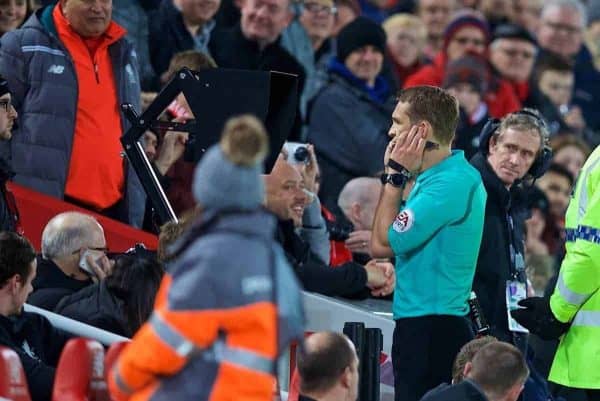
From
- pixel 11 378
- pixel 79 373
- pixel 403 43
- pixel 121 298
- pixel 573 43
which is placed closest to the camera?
pixel 11 378

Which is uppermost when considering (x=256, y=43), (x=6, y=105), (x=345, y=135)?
(x=256, y=43)

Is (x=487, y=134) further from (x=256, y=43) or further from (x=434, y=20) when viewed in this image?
(x=434, y=20)

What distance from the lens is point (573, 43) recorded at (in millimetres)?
16547

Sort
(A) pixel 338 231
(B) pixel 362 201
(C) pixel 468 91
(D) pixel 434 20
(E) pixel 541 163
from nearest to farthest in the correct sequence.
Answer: (E) pixel 541 163
(A) pixel 338 231
(B) pixel 362 201
(C) pixel 468 91
(D) pixel 434 20

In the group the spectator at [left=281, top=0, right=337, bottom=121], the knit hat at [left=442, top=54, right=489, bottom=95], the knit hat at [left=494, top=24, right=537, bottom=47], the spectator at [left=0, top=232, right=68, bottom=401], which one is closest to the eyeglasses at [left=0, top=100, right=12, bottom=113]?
the spectator at [left=0, top=232, right=68, bottom=401]

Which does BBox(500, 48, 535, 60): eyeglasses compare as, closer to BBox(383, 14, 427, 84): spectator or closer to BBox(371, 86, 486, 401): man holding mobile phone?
BBox(383, 14, 427, 84): spectator

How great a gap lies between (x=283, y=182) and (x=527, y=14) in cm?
826

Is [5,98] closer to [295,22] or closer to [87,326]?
[87,326]

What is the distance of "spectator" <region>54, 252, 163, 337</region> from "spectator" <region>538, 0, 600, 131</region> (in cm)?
858

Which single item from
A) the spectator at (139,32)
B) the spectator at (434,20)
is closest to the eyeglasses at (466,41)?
the spectator at (434,20)

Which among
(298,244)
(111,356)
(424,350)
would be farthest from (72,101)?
(111,356)

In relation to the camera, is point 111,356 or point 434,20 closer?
point 111,356

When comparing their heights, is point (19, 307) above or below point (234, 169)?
below

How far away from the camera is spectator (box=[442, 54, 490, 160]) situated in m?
13.0
